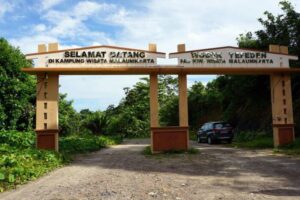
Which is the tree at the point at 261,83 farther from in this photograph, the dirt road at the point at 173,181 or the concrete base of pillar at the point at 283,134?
the dirt road at the point at 173,181

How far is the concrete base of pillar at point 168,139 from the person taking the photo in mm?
18359

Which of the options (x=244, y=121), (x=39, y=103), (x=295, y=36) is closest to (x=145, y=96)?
(x=244, y=121)

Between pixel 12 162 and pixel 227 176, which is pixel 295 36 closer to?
pixel 227 176

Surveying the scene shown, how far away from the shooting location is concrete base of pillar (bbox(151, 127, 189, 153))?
723 inches

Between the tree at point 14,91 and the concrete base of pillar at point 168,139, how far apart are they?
11.6 m

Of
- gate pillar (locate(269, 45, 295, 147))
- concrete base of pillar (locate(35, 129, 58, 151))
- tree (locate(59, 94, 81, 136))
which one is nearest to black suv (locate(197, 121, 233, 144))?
gate pillar (locate(269, 45, 295, 147))

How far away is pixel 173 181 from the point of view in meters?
10.3


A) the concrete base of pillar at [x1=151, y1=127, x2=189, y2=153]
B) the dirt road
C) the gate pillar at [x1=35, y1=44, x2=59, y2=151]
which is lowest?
the dirt road

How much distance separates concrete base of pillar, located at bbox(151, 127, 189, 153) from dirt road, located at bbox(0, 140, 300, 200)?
3.48 meters

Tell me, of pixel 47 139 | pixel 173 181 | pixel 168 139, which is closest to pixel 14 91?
pixel 47 139

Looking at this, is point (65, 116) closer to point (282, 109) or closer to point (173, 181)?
point (282, 109)

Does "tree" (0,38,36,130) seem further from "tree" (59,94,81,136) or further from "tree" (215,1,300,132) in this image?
"tree" (215,1,300,132)

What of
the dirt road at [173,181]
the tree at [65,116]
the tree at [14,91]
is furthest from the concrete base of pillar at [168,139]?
the tree at [65,116]

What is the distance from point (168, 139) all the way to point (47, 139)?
203 inches
